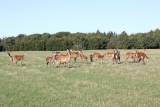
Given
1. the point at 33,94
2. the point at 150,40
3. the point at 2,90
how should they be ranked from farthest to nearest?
the point at 150,40
the point at 2,90
the point at 33,94

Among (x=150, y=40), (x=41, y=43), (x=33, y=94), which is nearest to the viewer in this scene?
(x=33, y=94)

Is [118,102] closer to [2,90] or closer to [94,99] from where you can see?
[94,99]

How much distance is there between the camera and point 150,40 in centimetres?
9456

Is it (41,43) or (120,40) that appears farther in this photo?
(41,43)

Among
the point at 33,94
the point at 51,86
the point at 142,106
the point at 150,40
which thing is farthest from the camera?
the point at 150,40

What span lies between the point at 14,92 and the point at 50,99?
202 cm

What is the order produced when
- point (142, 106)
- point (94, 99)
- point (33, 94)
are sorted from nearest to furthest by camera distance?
point (142, 106) < point (94, 99) < point (33, 94)

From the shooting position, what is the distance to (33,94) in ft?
34.6

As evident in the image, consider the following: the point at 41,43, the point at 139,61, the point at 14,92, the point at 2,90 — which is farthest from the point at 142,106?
the point at 41,43

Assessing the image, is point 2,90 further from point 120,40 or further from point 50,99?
point 120,40

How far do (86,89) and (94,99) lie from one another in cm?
203

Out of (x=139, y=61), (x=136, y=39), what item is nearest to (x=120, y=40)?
(x=136, y=39)

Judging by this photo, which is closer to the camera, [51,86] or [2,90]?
[2,90]

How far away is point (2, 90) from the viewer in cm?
1127
